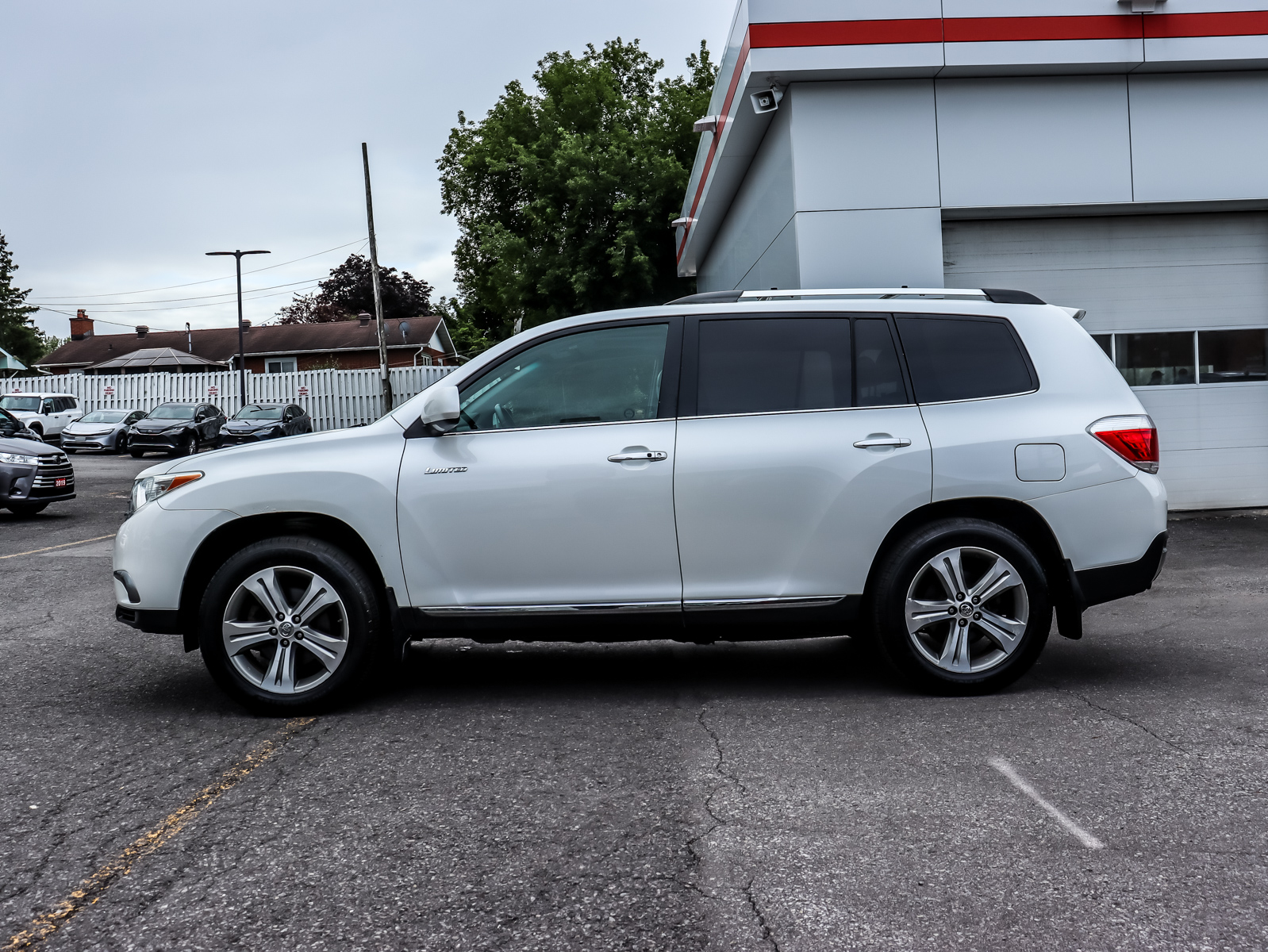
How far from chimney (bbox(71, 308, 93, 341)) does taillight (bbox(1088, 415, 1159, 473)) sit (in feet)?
274

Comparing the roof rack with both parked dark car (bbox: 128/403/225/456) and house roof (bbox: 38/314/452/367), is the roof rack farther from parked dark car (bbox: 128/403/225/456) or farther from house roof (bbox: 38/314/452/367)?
house roof (bbox: 38/314/452/367)

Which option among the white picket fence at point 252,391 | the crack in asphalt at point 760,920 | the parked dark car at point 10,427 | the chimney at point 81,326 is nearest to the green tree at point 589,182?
the white picket fence at point 252,391

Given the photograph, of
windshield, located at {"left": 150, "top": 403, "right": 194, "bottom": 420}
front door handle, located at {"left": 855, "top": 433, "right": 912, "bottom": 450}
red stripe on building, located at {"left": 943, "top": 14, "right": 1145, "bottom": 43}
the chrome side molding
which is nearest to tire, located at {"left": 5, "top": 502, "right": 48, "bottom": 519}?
red stripe on building, located at {"left": 943, "top": 14, "right": 1145, "bottom": 43}

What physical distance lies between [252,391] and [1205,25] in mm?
37642

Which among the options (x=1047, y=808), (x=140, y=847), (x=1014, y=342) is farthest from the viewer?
(x=1014, y=342)

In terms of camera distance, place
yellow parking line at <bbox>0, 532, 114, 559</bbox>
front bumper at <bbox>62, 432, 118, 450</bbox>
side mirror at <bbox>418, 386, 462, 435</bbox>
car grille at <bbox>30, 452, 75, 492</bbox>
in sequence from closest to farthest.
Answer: side mirror at <bbox>418, 386, 462, 435</bbox> → yellow parking line at <bbox>0, 532, 114, 559</bbox> → car grille at <bbox>30, 452, 75, 492</bbox> → front bumper at <bbox>62, 432, 118, 450</bbox>

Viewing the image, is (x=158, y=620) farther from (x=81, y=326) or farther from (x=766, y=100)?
(x=81, y=326)

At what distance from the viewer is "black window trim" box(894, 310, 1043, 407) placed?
5.12 metres

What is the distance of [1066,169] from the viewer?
37.3ft

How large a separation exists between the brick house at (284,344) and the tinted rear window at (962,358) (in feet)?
203

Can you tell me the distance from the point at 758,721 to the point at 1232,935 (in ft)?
7.39

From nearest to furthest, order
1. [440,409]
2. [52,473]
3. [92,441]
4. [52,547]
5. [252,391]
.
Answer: [440,409] → [52,547] → [52,473] → [92,441] → [252,391]

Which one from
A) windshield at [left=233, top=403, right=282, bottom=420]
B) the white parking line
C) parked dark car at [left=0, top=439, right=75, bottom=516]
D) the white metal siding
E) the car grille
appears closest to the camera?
the white parking line

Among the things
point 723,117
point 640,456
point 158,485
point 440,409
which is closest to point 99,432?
point 723,117
